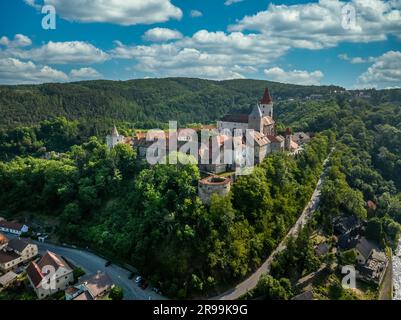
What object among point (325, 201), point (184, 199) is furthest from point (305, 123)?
point (184, 199)

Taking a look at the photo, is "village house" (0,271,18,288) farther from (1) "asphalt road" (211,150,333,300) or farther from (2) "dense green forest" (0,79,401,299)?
(1) "asphalt road" (211,150,333,300)

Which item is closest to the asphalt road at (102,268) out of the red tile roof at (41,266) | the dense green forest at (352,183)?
the red tile roof at (41,266)

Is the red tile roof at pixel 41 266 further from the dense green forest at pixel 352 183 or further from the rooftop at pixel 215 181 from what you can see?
the dense green forest at pixel 352 183

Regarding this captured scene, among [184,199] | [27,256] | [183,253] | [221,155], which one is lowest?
[27,256]

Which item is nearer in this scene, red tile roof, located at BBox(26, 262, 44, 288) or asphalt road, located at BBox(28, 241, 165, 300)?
asphalt road, located at BBox(28, 241, 165, 300)

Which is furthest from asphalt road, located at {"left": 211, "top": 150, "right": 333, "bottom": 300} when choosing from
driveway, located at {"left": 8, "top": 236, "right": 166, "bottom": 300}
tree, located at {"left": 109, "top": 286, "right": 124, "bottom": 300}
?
tree, located at {"left": 109, "top": 286, "right": 124, "bottom": 300}

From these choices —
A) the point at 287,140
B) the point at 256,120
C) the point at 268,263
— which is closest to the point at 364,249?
the point at 268,263
